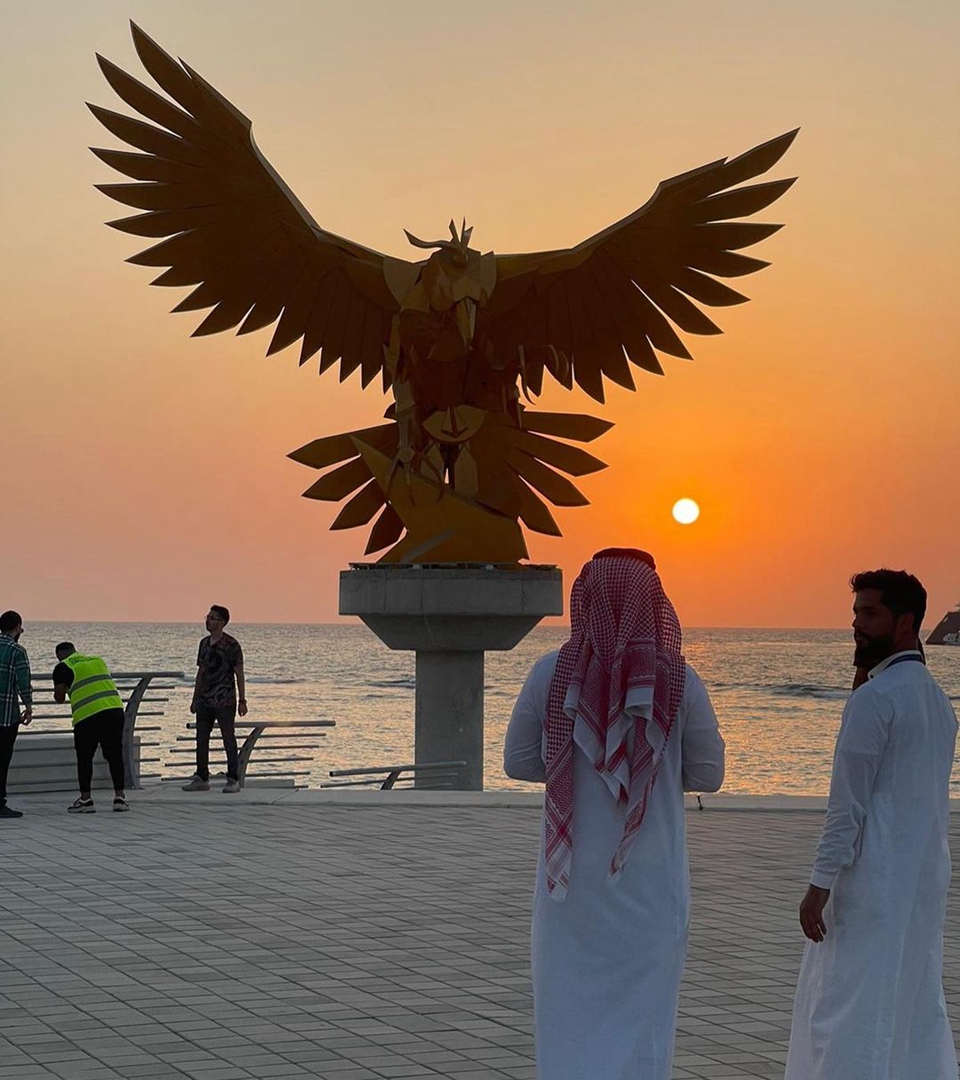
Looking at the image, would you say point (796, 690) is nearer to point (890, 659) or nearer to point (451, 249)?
point (451, 249)

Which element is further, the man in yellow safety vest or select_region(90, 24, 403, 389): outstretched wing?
select_region(90, 24, 403, 389): outstretched wing

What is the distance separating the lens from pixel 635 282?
20.0 metres

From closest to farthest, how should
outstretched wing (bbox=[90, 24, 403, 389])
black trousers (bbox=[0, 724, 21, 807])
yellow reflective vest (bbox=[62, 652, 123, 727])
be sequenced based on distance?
black trousers (bbox=[0, 724, 21, 807])
yellow reflective vest (bbox=[62, 652, 123, 727])
outstretched wing (bbox=[90, 24, 403, 389])

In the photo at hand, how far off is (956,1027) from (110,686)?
8.32m

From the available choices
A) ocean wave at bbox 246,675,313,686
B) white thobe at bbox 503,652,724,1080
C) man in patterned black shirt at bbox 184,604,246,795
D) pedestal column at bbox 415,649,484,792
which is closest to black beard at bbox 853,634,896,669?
white thobe at bbox 503,652,724,1080

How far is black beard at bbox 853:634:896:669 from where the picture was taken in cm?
489

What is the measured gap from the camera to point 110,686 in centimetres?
1337

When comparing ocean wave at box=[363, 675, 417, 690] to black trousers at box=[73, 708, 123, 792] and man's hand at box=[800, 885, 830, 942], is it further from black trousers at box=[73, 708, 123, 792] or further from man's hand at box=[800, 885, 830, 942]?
man's hand at box=[800, 885, 830, 942]

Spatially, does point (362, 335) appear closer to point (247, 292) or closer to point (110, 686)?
Answer: point (247, 292)

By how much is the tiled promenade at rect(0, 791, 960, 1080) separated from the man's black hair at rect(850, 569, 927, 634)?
200 cm

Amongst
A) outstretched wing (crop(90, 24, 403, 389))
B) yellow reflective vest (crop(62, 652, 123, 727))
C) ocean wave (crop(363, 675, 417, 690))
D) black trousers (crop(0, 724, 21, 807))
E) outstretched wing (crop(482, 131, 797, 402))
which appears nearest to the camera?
black trousers (crop(0, 724, 21, 807))

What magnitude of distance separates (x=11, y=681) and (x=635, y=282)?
31.9ft

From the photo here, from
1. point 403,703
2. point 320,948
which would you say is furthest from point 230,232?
point 403,703

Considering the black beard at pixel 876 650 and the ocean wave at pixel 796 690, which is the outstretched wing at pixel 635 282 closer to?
the black beard at pixel 876 650
